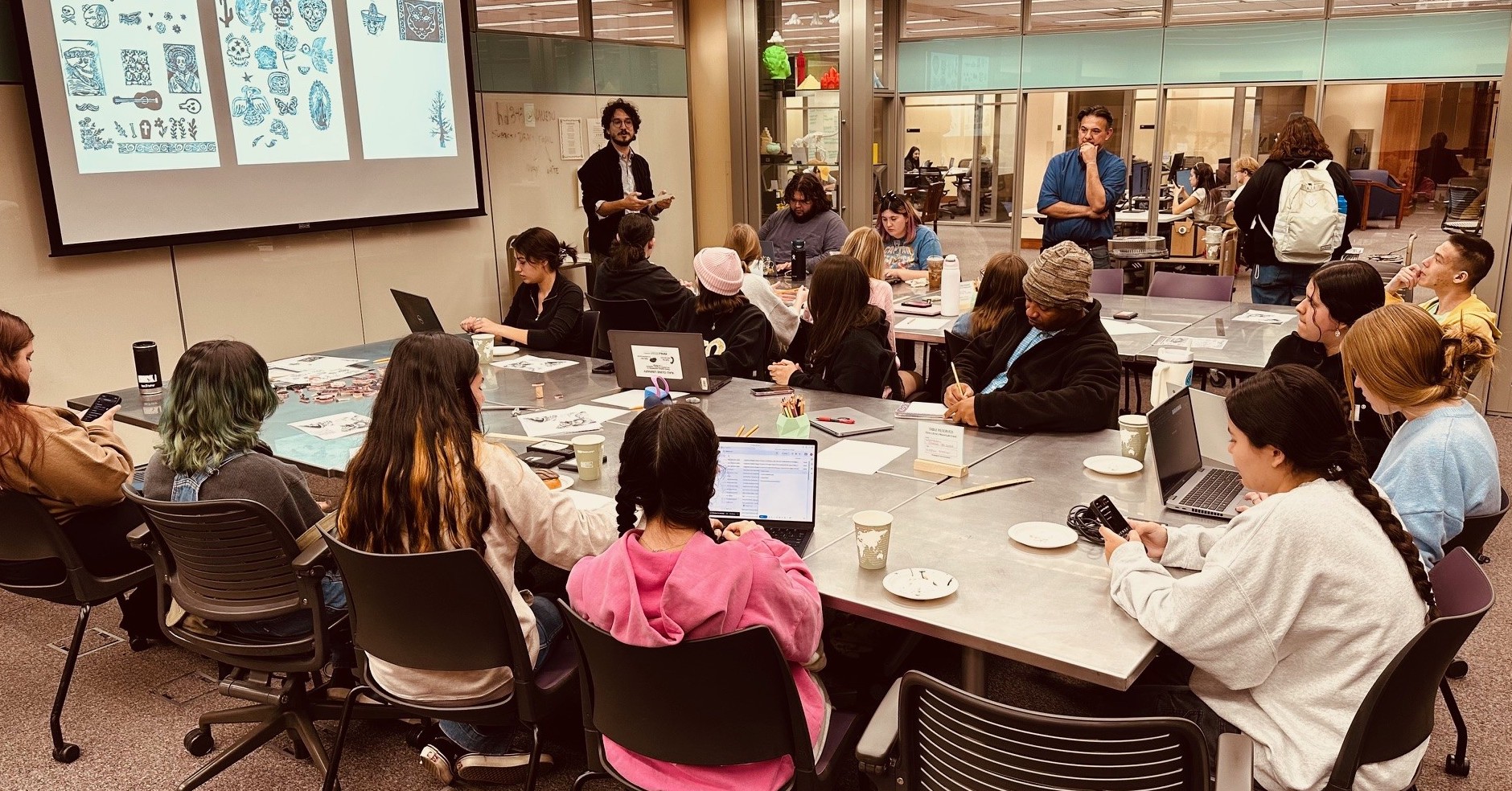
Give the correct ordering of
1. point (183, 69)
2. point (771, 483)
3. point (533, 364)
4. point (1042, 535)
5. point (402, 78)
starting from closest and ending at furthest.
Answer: point (1042, 535) → point (771, 483) → point (533, 364) → point (183, 69) → point (402, 78)

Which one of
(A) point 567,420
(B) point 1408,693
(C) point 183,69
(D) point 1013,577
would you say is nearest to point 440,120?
(C) point 183,69

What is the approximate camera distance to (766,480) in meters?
2.55

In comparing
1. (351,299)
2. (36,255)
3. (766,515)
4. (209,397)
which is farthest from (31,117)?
(766,515)

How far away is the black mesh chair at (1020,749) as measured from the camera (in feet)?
5.10

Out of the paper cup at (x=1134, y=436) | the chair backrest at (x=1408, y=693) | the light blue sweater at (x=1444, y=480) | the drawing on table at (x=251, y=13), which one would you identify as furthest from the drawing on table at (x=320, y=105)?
the chair backrest at (x=1408, y=693)

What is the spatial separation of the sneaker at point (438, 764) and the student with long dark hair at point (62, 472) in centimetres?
118

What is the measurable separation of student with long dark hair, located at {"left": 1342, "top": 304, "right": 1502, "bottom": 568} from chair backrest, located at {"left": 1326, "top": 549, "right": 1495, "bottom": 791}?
57 cm

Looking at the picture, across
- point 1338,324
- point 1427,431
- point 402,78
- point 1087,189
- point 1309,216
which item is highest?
point 402,78

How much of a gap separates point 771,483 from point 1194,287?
4.24m

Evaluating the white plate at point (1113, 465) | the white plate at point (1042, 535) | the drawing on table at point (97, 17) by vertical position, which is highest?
the drawing on table at point (97, 17)

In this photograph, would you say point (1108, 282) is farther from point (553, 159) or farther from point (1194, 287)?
point (553, 159)

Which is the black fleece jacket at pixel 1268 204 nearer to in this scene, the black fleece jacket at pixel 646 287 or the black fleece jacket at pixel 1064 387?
the black fleece jacket at pixel 1064 387

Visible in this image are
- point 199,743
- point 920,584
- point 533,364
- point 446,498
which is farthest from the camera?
point 533,364

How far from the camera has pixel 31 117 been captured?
15.8ft
